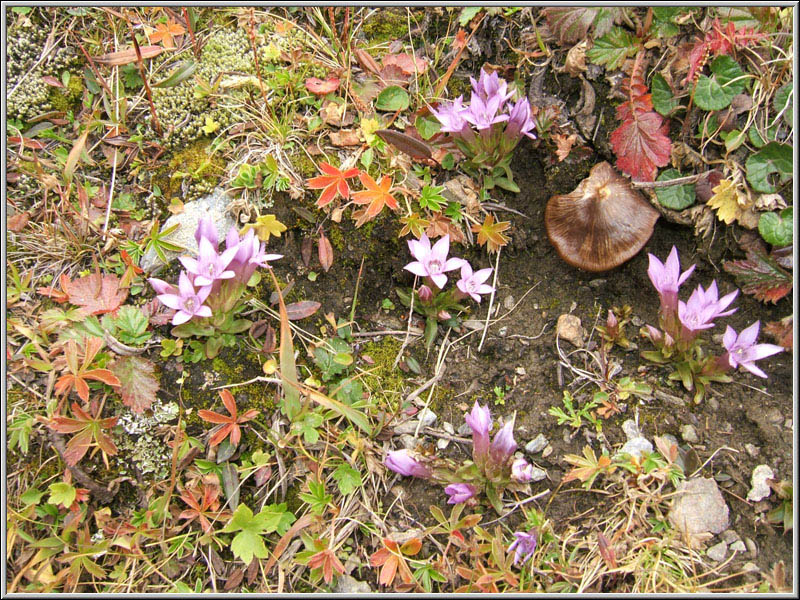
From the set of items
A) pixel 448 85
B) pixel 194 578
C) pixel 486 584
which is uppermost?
pixel 448 85

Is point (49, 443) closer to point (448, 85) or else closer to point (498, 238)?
point (498, 238)

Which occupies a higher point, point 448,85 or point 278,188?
point 448,85

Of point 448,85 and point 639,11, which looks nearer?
point 639,11

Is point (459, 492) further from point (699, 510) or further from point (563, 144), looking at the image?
point (563, 144)

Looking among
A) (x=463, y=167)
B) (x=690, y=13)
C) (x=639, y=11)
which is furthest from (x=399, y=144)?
(x=690, y=13)

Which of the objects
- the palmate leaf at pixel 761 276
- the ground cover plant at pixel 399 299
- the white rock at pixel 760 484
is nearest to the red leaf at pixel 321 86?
the ground cover plant at pixel 399 299

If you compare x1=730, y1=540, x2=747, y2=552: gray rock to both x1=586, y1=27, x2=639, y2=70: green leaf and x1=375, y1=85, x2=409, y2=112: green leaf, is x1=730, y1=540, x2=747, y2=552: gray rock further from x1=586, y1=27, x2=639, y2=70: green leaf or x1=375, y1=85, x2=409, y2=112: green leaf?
x1=375, y1=85, x2=409, y2=112: green leaf

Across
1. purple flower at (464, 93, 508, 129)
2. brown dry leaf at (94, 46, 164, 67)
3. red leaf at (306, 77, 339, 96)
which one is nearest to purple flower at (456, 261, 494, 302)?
purple flower at (464, 93, 508, 129)

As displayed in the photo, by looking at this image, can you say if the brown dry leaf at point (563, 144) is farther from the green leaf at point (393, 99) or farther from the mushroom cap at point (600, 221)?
the green leaf at point (393, 99)
